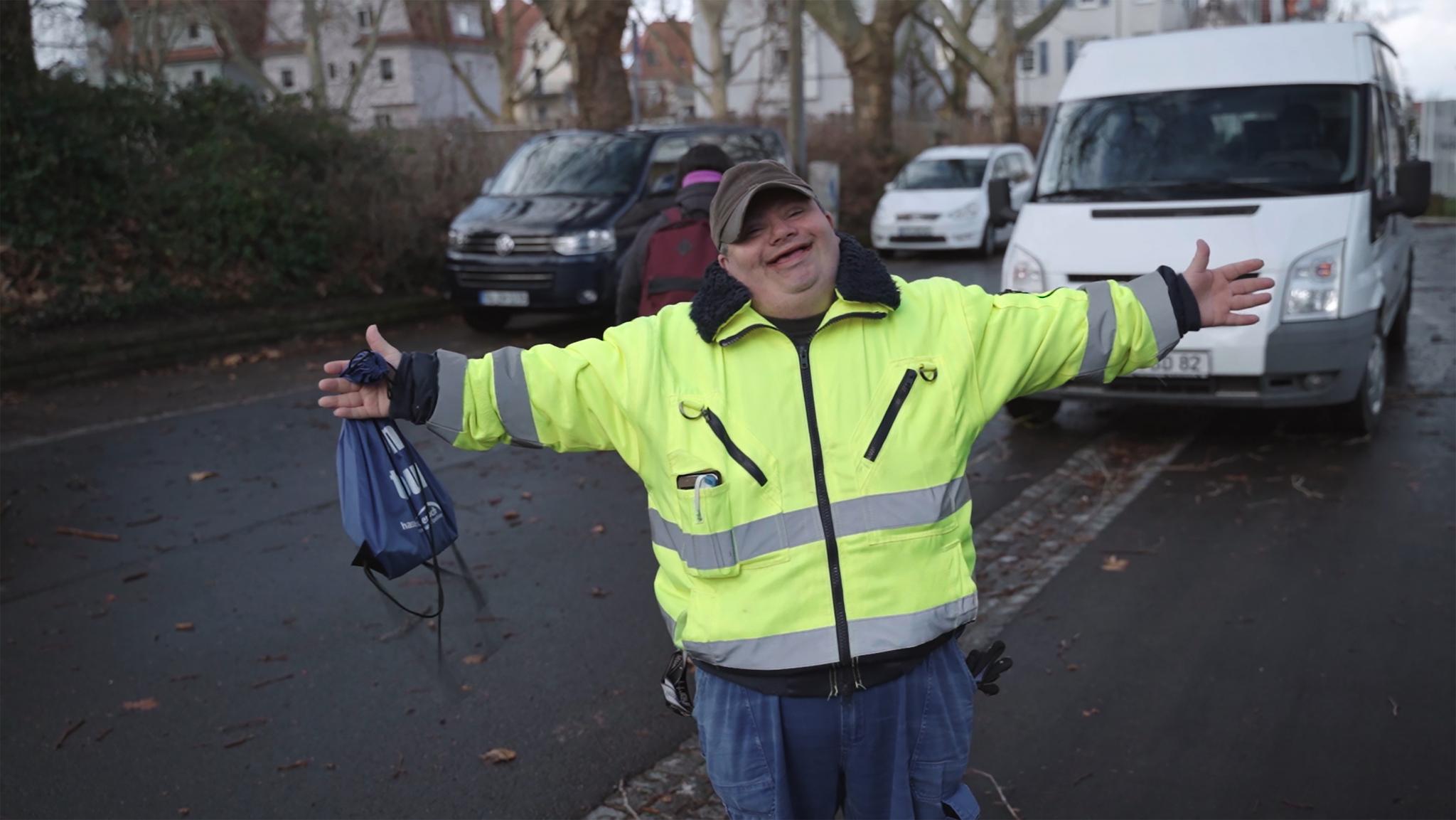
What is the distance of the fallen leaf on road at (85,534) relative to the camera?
22.9 feet

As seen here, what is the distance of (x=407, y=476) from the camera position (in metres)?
2.99

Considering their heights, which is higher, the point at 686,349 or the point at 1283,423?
the point at 686,349

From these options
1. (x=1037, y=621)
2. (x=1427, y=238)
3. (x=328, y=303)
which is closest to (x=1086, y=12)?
(x=1427, y=238)

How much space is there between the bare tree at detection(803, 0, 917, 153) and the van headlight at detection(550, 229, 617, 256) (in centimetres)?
1580

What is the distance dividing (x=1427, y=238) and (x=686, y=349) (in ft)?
72.0

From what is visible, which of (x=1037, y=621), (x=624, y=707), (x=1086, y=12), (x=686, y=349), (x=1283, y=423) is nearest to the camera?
(x=686, y=349)

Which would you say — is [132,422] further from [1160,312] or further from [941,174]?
[941,174]

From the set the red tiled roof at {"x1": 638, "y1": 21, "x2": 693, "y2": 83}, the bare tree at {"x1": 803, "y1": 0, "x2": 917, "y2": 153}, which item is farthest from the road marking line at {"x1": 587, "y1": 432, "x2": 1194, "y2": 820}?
the red tiled roof at {"x1": 638, "y1": 21, "x2": 693, "y2": 83}

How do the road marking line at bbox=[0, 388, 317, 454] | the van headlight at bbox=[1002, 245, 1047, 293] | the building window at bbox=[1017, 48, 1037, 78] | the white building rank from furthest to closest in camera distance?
1. the building window at bbox=[1017, 48, 1037, 78]
2. the white building
3. the road marking line at bbox=[0, 388, 317, 454]
4. the van headlight at bbox=[1002, 245, 1047, 293]

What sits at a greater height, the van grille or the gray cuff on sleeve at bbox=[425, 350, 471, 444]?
the gray cuff on sleeve at bbox=[425, 350, 471, 444]

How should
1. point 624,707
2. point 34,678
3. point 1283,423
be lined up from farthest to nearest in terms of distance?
1. point 1283,423
2. point 34,678
3. point 624,707

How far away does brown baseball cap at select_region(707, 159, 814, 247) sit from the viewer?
2.65 meters

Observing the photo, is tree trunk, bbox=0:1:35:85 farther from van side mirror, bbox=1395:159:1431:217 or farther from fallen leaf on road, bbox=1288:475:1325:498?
van side mirror, bbox=1395:159:1431:217

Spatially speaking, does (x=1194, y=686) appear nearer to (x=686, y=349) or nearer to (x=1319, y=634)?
(x=1319, y=634)
